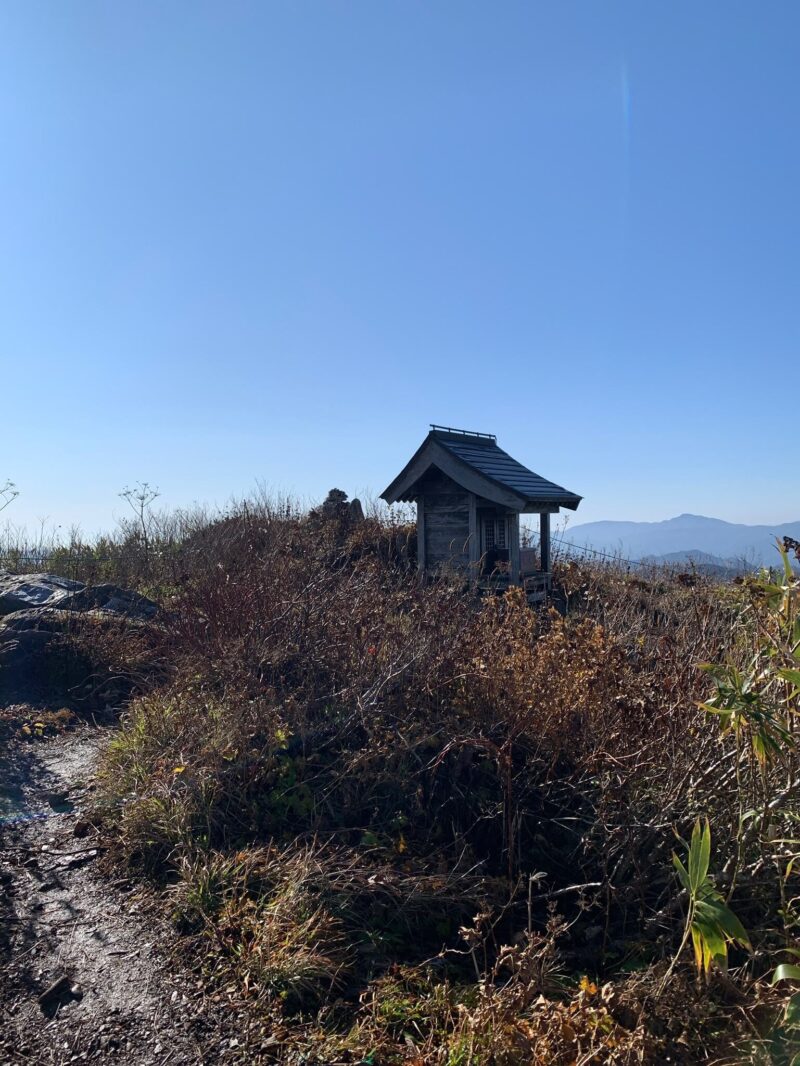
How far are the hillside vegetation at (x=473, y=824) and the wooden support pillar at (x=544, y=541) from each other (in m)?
5.81

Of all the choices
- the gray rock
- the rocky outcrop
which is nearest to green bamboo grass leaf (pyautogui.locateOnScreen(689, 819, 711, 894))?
the rocky outcrop

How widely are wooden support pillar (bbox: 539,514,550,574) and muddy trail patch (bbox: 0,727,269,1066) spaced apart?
27.4 ft

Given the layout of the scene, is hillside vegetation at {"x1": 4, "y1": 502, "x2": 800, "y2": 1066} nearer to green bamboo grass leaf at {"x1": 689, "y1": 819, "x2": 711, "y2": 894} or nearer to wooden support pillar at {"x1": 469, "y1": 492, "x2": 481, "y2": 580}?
green bamboo grass leaf at {"x1": 689, "y1": 819, "x2": 711, "y2": 894}

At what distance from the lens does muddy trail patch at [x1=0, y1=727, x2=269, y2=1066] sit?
305cm

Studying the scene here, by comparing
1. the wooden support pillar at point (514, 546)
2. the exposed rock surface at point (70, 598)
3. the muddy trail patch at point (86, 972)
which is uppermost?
the wooden support pillar at point (514, 546)

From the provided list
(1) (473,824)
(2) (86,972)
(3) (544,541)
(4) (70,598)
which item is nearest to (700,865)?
(1) (473,824)

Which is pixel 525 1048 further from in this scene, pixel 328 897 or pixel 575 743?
pixel 575 743

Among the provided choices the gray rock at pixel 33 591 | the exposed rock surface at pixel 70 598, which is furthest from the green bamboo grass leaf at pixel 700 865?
the gray rock at pixel 33 591

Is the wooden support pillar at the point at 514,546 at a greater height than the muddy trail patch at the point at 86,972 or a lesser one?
greater

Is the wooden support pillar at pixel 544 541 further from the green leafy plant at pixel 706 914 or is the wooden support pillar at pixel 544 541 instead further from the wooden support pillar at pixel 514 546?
the green leafy plant at pixel 706 914

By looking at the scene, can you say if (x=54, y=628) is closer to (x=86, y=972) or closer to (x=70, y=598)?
(x=70, y=598)

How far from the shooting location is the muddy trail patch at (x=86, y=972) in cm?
305

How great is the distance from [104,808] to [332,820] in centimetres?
164

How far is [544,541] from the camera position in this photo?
40.4 ft
